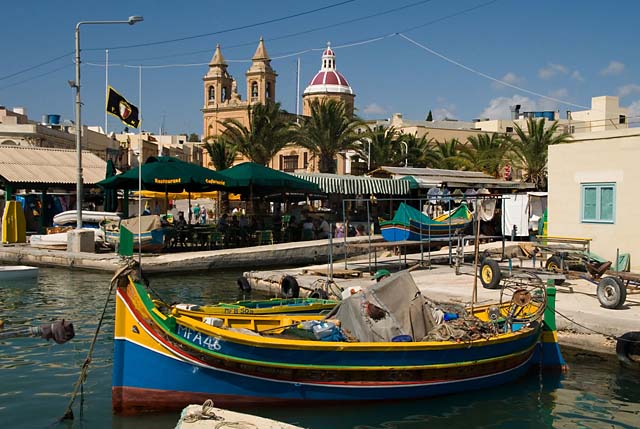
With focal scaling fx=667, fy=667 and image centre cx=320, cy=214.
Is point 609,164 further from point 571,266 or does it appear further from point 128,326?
point 128,326

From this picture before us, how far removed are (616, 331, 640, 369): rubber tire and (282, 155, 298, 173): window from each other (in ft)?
192

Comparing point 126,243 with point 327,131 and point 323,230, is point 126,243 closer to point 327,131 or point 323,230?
point 323,230

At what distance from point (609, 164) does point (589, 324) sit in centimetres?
843

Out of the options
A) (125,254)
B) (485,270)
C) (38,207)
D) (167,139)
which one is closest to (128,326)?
(125,254)

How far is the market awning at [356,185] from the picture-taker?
3133 centimetres

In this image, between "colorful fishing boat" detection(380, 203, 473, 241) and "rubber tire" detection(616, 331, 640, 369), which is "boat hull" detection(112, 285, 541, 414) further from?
"colorful fishing boat" detection(380, 203, 473, 241)

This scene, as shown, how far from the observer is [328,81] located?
272ft

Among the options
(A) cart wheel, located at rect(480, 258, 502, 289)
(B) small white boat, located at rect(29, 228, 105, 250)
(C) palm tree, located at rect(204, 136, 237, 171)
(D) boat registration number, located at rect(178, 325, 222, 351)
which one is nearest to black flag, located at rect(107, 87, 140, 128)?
(B) small white boat, located at rect(29, 228, 105, 250)

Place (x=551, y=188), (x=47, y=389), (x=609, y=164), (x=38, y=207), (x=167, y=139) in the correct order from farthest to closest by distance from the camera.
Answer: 1. (x=167, y=139)
2. (x=38, y=207)
3. (x=551, y=188)
4. (x=609, y=164)
5. (x=47, y=389)

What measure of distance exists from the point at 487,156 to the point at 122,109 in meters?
27.9

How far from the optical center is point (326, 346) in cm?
914

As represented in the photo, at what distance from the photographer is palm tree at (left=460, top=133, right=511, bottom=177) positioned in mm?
42281

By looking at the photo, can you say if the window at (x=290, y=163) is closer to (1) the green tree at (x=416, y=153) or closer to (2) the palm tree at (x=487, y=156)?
(1) the green tree at (x=416, y=153)

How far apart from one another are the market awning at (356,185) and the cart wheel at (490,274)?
49.1 feet
